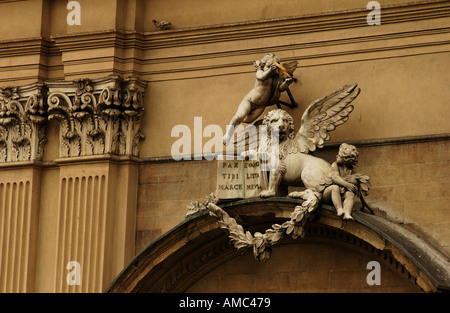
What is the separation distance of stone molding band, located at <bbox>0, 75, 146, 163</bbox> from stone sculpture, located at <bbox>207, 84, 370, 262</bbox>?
6.26 ft

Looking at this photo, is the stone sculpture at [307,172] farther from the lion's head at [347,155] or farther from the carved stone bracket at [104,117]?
the carved stone bracket at [104,117]

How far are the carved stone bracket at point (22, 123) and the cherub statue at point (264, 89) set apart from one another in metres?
2.62

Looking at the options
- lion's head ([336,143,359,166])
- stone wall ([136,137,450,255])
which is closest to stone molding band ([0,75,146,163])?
stone wall ([136,137,450,255])

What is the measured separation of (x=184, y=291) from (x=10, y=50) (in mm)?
3894

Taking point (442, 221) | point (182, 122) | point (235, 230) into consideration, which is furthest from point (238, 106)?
point (442, 221)

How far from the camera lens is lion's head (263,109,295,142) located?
15852 mm

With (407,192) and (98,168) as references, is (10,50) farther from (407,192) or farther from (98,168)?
(407,192)

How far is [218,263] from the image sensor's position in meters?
16.6

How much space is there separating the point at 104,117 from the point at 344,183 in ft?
11.4

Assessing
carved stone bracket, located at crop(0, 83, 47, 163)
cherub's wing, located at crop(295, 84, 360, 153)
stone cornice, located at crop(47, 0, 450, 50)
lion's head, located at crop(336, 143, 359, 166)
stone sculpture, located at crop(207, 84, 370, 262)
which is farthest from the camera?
carved stone bracket, located at crop(0, 83, 47, 163)

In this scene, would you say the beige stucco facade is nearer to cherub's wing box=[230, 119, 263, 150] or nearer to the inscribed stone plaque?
cherub's wing box=[230, 119, 263, 150]

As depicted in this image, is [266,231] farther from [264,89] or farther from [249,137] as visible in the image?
[264,89]

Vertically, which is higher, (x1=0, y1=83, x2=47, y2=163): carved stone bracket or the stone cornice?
the stone cornice

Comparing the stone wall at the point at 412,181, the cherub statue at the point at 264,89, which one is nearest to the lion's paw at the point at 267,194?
the stone wall at the point at 412,181
